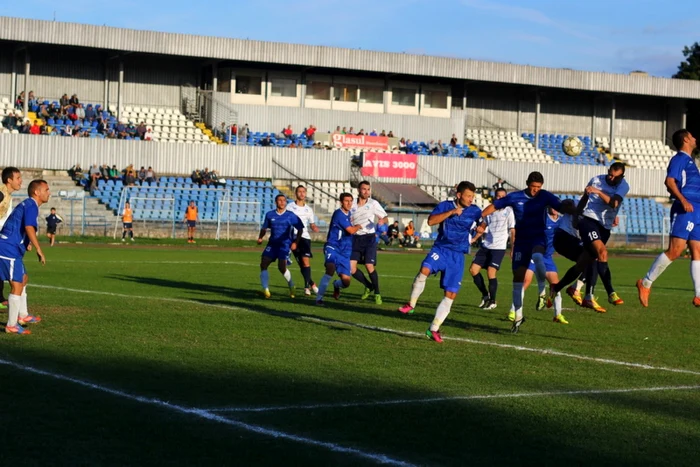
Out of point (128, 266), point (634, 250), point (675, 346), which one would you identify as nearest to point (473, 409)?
point (675, 346)

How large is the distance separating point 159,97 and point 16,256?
44.1 meters

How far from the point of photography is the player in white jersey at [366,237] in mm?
18688

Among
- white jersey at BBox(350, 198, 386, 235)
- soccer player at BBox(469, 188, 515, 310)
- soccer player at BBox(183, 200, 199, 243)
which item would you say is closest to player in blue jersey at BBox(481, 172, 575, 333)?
soccer player at BBox(469, 188, 515, 310)

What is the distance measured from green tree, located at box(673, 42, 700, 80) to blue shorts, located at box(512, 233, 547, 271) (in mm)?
82588

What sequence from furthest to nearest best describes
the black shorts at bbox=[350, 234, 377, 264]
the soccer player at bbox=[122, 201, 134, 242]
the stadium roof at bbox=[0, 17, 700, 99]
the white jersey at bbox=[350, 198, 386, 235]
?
the stadium roof at bbox=[0, 17, 700, 99] < the soccer player at bbox=[122, 201, 134, 242] < the black shorts at bbox=[350, 234, 377, 264] < the white jersey at bbox=[350, 198, 386, 235]

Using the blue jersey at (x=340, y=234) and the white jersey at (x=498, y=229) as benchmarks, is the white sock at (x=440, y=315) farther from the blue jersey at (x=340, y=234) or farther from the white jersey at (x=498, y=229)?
the white jersey at (x=498, y=229)

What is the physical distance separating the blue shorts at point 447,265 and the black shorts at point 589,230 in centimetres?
292

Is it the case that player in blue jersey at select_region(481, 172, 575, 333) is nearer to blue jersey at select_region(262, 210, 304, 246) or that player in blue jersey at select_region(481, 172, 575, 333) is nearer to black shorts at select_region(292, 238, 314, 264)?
blue jersey at select_region(262, 210, 304, 246)

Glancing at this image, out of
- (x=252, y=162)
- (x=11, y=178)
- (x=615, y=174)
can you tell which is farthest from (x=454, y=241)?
(x=252, y=162)

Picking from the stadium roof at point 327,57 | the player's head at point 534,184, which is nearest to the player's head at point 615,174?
the player's head at point 534,184

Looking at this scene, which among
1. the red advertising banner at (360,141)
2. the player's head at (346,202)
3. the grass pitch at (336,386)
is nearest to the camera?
the grass pitch at (336,386)

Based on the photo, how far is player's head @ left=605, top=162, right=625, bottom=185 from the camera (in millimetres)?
15453

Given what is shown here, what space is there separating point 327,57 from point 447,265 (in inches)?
1735

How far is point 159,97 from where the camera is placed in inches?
2181
